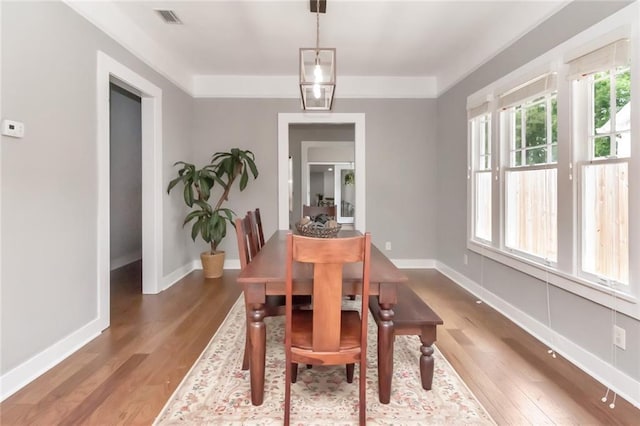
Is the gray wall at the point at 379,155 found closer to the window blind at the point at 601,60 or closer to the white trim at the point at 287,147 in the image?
the white trim at the point at 287,147

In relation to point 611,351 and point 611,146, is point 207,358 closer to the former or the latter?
point 611,351

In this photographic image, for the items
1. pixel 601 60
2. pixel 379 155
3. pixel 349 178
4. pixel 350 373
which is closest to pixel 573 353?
pixel 350 373

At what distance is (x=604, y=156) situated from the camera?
85.6 inches

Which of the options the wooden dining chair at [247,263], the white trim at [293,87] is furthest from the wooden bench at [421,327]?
the white trim at [293,87]

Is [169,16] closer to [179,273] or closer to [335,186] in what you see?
[179,273]

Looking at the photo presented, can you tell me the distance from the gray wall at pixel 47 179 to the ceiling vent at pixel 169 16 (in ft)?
1.90

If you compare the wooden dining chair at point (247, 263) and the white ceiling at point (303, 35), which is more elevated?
the white ceiling at point (303, 35)

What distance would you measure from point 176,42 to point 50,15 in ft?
5.37

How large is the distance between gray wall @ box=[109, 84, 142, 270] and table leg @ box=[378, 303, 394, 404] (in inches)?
187

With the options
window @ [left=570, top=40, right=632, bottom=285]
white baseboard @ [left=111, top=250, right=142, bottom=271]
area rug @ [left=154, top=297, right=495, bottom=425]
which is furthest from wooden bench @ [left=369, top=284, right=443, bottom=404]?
white baseboard @ [left=111, top=250, right=142, bottom=271]

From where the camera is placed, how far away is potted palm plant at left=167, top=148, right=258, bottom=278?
4.25 meters

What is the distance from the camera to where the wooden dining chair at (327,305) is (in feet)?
4.84

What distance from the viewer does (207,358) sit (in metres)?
2.36

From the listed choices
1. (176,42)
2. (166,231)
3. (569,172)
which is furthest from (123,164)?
(569,172)
